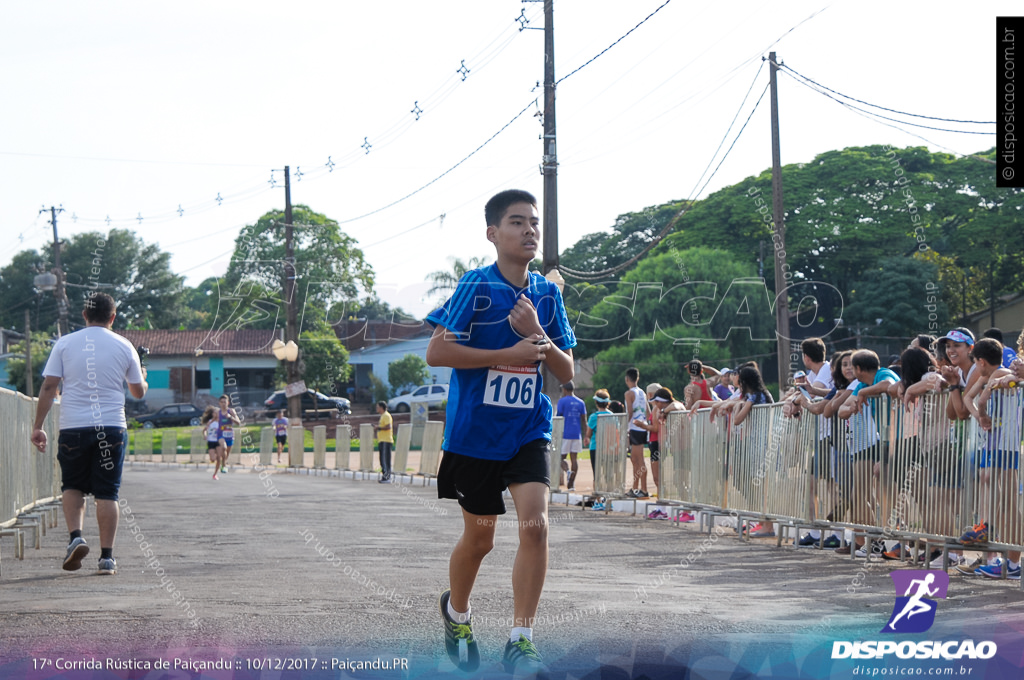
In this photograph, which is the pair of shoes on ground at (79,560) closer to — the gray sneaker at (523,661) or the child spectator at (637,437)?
the gray sneaker at (523,661)

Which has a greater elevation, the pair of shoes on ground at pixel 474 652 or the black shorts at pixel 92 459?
the black shorts at pixel 92 459

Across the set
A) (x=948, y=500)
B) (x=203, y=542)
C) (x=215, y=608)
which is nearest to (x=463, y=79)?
(x=203, y=542)

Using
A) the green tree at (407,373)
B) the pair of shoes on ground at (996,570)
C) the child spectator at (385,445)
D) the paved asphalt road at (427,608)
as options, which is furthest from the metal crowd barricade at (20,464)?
the green tree at (407,373)

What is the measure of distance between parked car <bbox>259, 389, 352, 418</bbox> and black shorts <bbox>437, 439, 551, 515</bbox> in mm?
56464

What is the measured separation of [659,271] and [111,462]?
4893cm

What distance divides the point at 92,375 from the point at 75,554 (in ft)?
3.93

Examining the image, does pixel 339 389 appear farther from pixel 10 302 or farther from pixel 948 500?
pixel 948 500

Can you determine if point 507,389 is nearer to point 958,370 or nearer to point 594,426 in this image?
point 958,370

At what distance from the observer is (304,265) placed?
61719 millimetres

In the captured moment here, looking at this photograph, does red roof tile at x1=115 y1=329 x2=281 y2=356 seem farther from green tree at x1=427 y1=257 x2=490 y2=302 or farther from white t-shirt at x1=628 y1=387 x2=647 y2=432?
white t-shirt at x1=628 y1=387 x2=647 y2=432

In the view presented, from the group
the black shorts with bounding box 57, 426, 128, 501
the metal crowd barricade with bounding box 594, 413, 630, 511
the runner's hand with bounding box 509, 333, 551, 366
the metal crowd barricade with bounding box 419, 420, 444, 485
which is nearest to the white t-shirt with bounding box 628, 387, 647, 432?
the metal crowd barricade with bounding box 594, 413, 630, 511

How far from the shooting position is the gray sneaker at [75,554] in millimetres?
7766

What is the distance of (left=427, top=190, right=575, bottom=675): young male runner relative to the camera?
4.48 metres

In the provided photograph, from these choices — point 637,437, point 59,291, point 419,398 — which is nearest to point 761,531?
point 637,437
